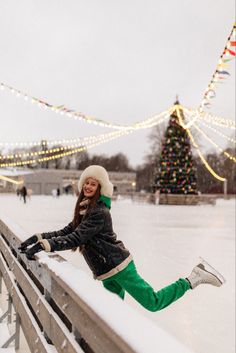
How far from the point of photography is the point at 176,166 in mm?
35750

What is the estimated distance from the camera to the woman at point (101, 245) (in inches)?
125

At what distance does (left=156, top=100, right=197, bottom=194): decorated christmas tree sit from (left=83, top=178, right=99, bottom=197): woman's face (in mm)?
32392

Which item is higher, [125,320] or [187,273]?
[125,320]

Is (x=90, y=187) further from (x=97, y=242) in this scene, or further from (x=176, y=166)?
(x=176, y=166)

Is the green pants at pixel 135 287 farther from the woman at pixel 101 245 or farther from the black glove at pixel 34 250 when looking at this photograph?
the black glove at pixel 34 250

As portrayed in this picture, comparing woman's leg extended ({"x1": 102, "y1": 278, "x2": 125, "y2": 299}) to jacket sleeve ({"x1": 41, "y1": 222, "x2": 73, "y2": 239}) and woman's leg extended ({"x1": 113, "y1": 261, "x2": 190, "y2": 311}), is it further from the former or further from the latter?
jacket sleeve ({"x1": 41, "y1": 222, "x2": 73, "y2": 239})

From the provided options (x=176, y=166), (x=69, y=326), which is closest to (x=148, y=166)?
(x=176, y=166)

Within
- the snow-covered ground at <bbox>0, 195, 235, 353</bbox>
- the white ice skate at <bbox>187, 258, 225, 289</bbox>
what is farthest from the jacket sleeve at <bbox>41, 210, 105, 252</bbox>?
the snow-covered ground at <bbox>0, 195, 235, 353</bbox>

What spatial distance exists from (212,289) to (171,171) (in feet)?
94.7

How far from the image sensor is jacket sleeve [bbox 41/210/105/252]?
313cm

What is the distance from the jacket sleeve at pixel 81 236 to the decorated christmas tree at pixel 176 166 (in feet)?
107

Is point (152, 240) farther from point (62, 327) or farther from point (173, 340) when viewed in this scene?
point (173, 340)

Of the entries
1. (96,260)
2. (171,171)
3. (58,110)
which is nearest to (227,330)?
(96,260)

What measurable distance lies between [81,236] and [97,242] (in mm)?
151
